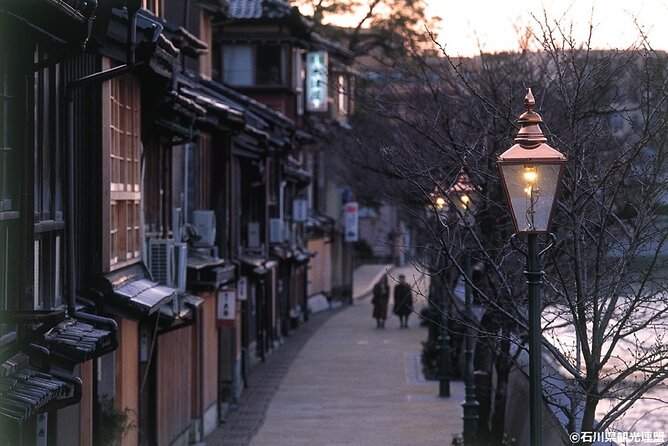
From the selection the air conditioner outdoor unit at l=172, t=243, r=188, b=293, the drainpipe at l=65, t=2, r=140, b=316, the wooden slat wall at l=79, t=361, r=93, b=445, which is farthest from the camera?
the air conditioner outdoor unit at l=172, t=243, r=188, b=293

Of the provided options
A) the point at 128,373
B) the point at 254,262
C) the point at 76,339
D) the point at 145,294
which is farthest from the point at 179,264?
the point at 254,262

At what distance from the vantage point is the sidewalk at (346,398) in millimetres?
24078

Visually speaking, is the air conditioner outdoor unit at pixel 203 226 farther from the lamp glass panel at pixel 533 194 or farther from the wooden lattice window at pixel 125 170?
the lamp glass panel at pixel 533 194

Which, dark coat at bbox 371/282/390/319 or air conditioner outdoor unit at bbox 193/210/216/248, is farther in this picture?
dark coat at bbox 371/282/390/319

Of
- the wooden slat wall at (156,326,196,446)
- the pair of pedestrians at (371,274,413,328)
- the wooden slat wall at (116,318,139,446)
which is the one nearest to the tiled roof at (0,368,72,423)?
the wooden slat wall at (116,318,139,446)

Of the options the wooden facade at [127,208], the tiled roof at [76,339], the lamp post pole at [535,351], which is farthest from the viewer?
the tiled roof at [76,339]

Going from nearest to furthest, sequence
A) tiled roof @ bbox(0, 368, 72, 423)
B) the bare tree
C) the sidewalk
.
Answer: tiled roof @ bbox(0, 368, 72, 423), the bare tree, the sidewalk

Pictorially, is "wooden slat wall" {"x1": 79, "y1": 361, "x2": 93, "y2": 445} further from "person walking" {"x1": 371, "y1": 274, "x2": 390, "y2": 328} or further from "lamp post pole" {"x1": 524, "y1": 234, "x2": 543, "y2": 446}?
"person walking" {"x1": 371, "y1": 274, "x2": 390, "y2": 328}

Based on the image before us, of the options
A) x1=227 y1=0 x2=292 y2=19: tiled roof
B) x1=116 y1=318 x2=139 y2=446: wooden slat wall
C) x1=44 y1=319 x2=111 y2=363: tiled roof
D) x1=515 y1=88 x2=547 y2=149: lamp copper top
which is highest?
x1=227 y1=0 x2=292 y2=19: tiled roof

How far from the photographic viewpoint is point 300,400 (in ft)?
97.4

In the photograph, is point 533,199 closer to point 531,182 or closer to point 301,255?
point 531,182

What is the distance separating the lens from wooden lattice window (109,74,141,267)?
16.4 meters

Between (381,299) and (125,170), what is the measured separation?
31425mm

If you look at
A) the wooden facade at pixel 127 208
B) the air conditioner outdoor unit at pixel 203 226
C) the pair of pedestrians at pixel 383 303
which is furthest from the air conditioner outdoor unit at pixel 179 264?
the pair of pedestrians at pixel 383 303
